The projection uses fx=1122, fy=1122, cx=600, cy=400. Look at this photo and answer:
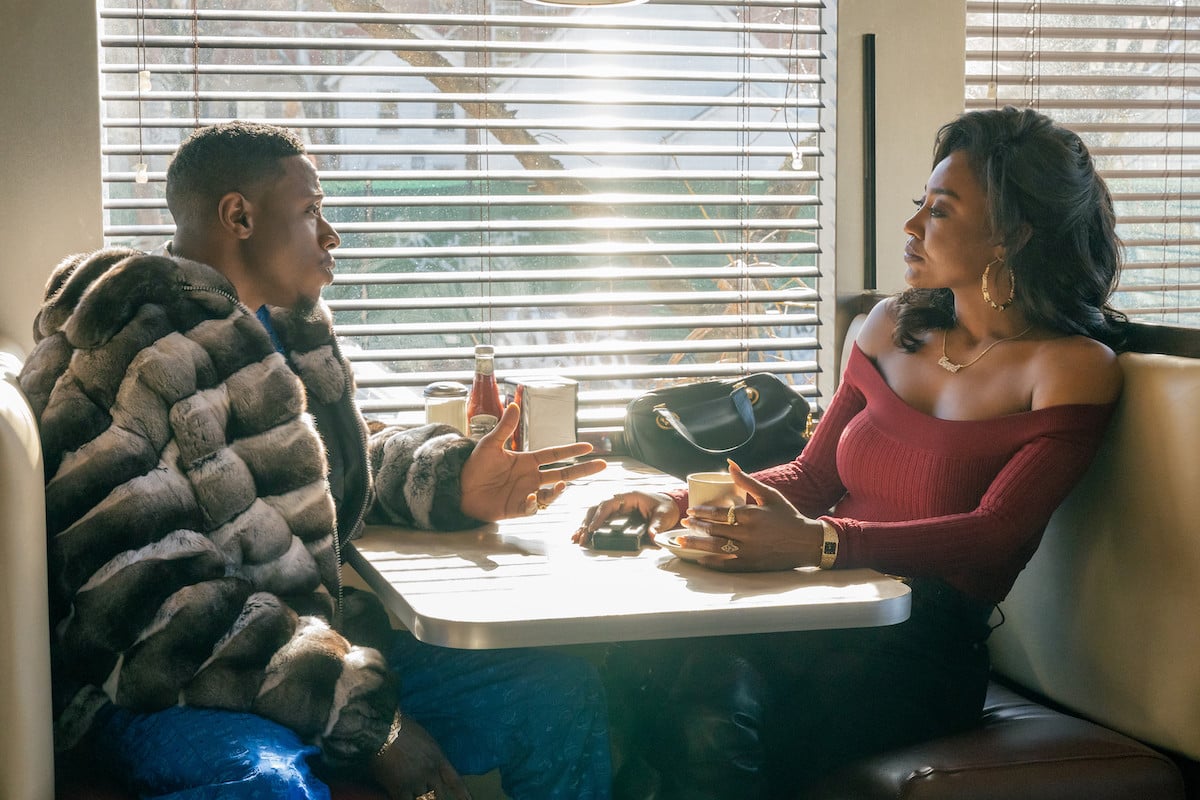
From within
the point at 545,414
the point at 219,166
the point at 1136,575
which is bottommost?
the point at 1136,575

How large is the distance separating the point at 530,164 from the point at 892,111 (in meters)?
1.01

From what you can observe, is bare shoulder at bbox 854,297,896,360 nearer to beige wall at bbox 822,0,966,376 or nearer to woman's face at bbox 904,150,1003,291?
woman's face at bbox 904,150,1003,291

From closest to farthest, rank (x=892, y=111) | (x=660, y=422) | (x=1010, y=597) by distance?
(x=1010, y=597), (x=660, y=422), (x=892, y=111)

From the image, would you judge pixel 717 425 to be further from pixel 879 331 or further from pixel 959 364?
pixel 959 364

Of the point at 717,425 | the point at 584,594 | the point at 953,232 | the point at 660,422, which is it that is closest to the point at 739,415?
the point at 717,425

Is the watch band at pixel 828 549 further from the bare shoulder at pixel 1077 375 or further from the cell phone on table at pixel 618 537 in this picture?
the bare shoulder at pixel 1077 375

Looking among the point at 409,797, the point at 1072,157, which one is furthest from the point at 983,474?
the point at 409,797

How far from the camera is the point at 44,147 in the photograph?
8.53 ft

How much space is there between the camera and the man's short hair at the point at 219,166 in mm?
1971

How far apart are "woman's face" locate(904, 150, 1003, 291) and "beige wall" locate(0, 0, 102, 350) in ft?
6.18

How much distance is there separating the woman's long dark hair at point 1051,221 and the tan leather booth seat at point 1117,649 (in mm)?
151

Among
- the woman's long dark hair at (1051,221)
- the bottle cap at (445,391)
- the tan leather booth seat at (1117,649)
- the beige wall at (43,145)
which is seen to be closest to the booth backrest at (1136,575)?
the tan leather booth seat at (1117,649)

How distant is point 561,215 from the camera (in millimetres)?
3031

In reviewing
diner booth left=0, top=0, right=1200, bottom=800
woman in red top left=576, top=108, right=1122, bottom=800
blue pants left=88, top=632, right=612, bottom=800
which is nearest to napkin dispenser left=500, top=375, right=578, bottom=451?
diner booth left=0, top=0, right=1200, bottom=800
